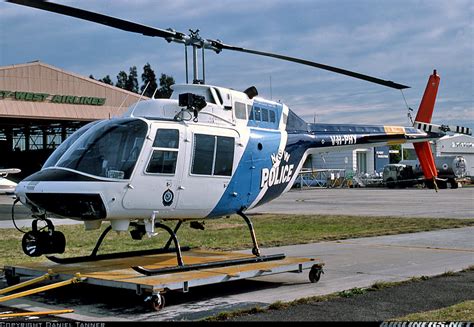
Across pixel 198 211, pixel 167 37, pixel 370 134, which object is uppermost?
pixel 167 37

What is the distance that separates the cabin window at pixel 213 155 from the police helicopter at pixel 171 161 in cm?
2

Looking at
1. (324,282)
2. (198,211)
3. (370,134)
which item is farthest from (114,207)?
(370,134)

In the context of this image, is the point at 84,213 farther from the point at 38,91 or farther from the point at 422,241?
the point at 38,91

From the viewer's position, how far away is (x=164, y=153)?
971 centimetres

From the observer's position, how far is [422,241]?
16297 mm

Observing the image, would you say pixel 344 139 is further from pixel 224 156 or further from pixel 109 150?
pixel 109 150

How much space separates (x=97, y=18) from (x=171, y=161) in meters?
2.37

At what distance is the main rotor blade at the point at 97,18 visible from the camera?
7875 millimetres

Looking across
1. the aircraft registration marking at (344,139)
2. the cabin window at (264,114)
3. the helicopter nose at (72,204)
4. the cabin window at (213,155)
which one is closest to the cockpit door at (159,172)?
the cabin window at (213,155)

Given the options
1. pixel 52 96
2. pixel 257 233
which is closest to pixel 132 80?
pixel 52 96

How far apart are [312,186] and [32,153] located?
2820 centimetres

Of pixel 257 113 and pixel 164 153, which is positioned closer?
pixel 164 153

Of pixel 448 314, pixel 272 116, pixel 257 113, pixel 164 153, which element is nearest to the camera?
pixel 448 314

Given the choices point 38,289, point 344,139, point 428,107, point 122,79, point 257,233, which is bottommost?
point 257,233
